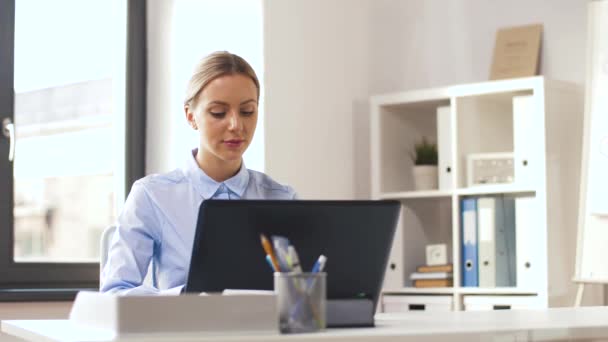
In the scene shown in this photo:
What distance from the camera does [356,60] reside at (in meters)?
4.64

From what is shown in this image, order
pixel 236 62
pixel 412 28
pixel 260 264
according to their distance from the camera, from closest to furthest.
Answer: pixel 260 264 → pixel 236 62 → pixel 412 28

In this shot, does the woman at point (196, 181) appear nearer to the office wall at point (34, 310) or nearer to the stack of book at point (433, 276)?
the office wall at point (34, 310)

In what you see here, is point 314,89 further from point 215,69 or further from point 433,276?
point 215,69

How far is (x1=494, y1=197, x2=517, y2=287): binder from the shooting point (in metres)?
3.91

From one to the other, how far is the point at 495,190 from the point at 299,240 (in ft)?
7.69

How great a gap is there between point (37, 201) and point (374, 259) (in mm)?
2707

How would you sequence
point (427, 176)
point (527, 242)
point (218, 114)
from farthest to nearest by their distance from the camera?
1. point (427, 176)
2. point (527, 242)
3. point (218, 114)

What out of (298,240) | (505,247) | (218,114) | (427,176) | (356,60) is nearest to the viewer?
(298,240)

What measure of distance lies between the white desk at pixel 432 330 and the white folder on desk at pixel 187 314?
2 cm

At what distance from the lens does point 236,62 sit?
92.5 inches

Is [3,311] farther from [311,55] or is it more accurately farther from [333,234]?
[333,234]

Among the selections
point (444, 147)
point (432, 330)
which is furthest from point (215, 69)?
point (444, 147)

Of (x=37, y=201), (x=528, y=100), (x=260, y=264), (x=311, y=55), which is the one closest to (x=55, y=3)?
(x=37, y=201)

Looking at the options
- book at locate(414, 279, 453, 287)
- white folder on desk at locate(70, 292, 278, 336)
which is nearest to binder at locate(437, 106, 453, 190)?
book at locate(414, 279, 453, 287)
